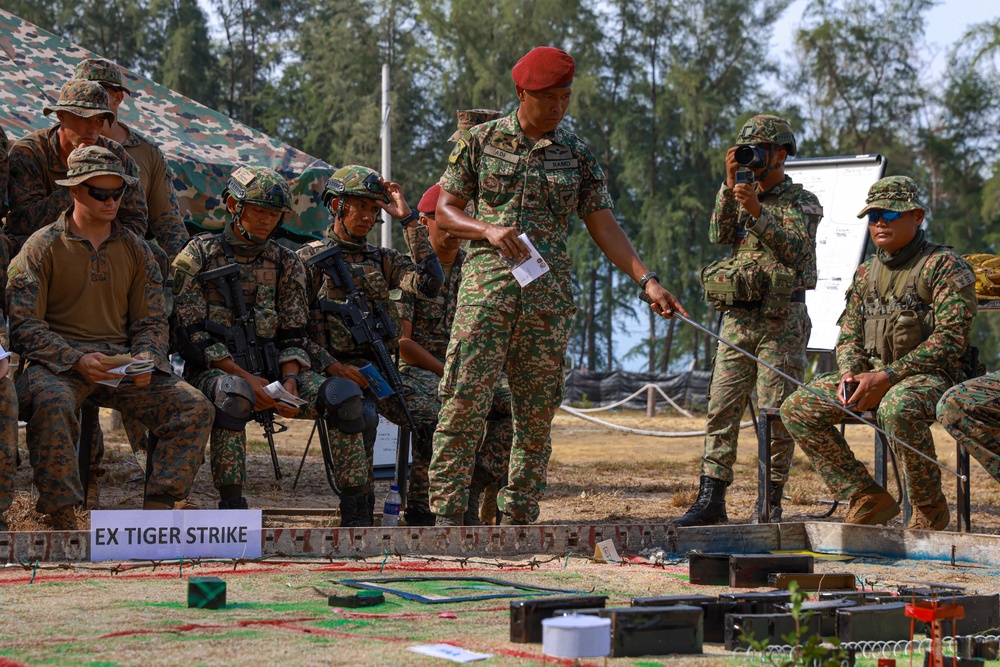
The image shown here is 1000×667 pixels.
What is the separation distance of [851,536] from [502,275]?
84.9 inches

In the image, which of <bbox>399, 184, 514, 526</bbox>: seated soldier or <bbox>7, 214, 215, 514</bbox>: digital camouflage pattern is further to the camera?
<bbox>399, 184, 514, 526</bbox>: seated soldier

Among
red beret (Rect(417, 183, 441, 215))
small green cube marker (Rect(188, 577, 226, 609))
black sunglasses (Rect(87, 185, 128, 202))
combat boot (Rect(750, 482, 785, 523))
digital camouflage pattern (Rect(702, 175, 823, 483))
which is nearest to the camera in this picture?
small green cube marker (Rect(188, 577, 226, 609))

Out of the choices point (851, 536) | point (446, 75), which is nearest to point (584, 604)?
point (851, 536)

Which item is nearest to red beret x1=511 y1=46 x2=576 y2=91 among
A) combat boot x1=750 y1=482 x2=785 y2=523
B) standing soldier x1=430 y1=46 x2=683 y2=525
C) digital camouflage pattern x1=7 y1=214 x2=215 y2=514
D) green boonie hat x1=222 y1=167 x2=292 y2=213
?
standing soldier x1=430 y1=46 x2=683 y2=525

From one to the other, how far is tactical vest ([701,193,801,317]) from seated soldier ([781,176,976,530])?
482 millimetres

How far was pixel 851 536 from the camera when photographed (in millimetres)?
6191

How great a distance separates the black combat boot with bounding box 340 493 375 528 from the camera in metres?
6.46

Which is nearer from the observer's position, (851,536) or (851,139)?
(851,536)

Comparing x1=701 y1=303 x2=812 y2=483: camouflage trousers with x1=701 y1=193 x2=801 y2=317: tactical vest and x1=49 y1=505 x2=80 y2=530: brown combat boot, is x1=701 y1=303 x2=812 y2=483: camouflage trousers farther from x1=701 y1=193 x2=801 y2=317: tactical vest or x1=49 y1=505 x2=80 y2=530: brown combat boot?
x1=49 y1=505 x2=80 y2=530: brown combat boot

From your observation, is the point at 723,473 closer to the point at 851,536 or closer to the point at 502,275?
the point at 851,536

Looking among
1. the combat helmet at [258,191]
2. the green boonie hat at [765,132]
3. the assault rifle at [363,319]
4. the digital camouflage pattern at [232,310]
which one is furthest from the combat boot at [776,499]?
the combat helmet at [258,191]

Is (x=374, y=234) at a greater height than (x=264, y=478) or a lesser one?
greater

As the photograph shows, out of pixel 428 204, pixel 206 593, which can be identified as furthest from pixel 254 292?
pixel 206 593

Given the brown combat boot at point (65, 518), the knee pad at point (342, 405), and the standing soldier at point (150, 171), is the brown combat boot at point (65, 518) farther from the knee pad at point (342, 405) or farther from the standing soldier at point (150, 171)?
the standing soldier at point (150, 171)
